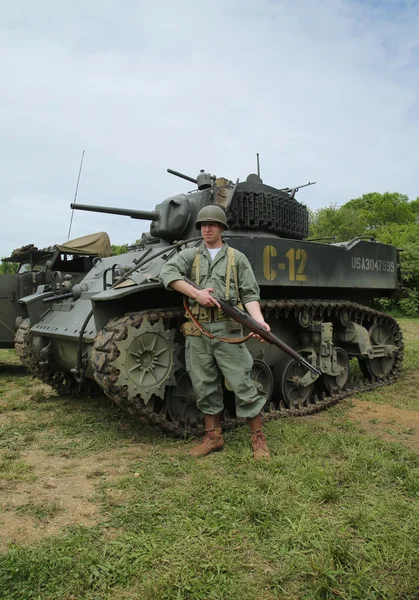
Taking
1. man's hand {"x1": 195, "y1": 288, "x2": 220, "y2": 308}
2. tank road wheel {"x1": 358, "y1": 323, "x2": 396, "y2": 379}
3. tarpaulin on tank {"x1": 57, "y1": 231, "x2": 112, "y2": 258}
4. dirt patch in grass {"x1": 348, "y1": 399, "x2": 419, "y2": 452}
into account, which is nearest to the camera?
man's hand {"x1": 195, "y1": 288, "x2": 220, "y2": 308}

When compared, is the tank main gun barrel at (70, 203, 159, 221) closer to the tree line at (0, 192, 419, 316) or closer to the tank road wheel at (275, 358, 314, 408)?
the tank road wheel at (275, 358, 314, 408)

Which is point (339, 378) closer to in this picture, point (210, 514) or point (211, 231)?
point (211, 231)

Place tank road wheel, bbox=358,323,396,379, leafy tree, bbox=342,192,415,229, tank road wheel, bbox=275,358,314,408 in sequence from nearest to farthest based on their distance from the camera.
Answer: tank road wheel, bbox=275,358,314,408, tank road wheel, bbox=358,323,396,379, leafy tree, bbox=342,192,415,229

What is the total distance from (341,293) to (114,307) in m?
4.21

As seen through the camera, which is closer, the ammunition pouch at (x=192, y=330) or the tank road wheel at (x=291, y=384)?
the ammunition pouch at (x=192, y=330)

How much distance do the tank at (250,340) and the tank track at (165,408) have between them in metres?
0.02

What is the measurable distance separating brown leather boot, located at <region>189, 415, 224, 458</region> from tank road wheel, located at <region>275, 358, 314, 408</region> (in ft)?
6.38

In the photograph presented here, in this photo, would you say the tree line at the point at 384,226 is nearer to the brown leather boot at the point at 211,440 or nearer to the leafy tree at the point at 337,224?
the leafy tree at the point at 337,224

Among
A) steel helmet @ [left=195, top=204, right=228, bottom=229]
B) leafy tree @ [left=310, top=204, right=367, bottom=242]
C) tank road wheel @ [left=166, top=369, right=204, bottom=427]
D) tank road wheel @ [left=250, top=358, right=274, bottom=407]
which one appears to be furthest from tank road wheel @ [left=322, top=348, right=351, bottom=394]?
leafy tree @ [left=310, top=204, right=367, bottom=242]

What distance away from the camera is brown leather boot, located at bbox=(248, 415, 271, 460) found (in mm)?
4926

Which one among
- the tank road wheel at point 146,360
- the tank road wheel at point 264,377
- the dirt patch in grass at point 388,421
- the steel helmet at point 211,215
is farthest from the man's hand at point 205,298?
the dirt patch in grass at point 388,421

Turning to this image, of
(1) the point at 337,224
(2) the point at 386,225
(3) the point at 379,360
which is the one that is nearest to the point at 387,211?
(2) the point at 386,225

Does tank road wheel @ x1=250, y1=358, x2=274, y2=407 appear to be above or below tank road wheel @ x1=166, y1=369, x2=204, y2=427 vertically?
above

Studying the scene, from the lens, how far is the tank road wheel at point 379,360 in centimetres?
894
